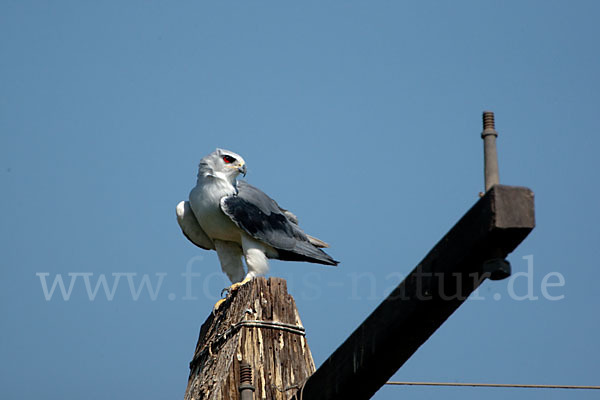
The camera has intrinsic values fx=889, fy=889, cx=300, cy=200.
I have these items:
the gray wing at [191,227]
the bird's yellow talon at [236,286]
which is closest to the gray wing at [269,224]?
the gray wing at [191,227]

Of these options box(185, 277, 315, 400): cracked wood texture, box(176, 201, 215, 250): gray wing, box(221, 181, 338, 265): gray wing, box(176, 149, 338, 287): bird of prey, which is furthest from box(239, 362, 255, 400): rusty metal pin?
box(176, 201, 215, 250): gray wing

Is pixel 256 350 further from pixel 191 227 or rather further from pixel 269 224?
pixel 191 227

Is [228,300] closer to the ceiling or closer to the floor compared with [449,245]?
closer to the ceiling

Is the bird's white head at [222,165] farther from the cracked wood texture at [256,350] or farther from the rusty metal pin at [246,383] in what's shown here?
the rusty metal pin at [246,383]

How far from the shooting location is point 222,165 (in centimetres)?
766

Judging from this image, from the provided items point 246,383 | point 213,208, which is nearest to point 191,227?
point 213,208

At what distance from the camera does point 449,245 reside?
2949 mm

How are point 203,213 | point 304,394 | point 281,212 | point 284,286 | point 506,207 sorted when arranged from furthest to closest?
point 281,212, point 203,213, point 284,286, point 304,394, point 506,207

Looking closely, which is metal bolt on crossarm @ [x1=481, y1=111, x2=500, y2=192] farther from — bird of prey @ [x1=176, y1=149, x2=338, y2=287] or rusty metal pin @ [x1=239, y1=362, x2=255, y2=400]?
bird of prey @ [x1=176, y1=149, x2=338, y2=287]

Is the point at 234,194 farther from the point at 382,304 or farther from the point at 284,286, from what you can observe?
the point at 382,304

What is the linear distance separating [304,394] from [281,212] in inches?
158

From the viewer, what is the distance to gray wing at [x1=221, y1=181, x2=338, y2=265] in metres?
7.32

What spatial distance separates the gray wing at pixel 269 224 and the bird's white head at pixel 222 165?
157 millimetres

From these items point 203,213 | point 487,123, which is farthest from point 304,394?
point 203,213
